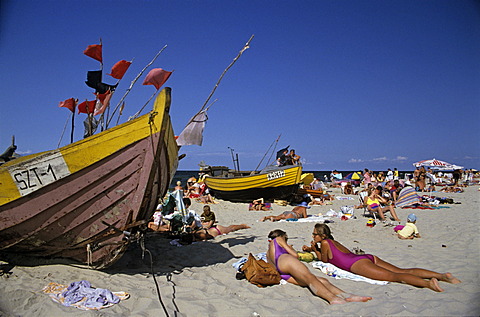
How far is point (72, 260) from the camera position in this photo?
4.55 m

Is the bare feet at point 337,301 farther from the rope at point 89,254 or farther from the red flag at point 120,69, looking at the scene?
the red flag at point 120,69

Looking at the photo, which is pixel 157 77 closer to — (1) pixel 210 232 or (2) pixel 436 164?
(1) pixel 210 232

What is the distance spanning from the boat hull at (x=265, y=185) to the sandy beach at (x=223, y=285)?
6.54 metres

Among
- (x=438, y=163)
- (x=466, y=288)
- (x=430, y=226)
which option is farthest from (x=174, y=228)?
(x=438, y=163)

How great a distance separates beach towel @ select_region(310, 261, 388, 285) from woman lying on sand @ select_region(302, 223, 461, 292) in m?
0.05

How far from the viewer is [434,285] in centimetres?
373

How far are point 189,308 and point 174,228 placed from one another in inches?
139

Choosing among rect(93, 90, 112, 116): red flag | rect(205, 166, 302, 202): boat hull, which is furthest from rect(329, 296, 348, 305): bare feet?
rect(205, 166, 302, 202): boat hull

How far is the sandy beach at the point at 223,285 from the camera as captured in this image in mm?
3260

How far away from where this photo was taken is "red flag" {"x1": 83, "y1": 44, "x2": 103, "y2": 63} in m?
5.89

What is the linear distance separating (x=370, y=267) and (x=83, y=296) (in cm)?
346

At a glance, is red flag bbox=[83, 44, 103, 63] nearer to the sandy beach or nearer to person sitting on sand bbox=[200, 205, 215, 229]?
the sandy beach

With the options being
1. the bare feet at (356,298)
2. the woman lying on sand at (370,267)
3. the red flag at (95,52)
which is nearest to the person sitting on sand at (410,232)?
the woman lying on sand at (370,267)

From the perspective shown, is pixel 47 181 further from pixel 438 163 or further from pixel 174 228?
pixel 438 163
